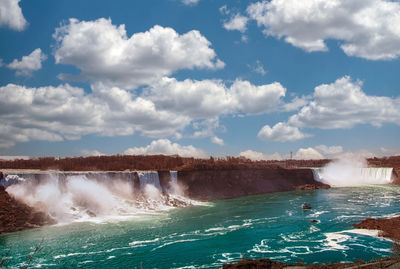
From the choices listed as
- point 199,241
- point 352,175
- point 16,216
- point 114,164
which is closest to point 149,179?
point 114,164

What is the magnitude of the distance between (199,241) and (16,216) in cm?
2041

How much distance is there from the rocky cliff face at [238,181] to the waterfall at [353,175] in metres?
9.64

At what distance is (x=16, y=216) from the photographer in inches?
1289

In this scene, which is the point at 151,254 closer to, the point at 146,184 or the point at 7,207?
the point at 7,207

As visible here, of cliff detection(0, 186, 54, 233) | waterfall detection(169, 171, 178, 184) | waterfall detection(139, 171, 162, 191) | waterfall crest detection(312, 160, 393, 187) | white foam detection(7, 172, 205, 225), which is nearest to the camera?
cliff detection(0, 186, 54, 233)

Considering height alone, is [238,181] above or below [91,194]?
above

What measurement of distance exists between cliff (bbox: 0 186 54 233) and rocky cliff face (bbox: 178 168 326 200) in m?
26.8

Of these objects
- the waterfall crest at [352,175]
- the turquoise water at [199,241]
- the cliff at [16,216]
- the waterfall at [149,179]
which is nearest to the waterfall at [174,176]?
the waterfall at [149,179]

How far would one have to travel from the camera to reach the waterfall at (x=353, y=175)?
286ft

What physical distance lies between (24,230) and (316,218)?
105ft

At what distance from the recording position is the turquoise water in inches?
858

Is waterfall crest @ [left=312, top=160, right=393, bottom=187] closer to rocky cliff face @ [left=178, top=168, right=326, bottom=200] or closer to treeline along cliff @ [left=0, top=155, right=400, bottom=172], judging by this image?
rocky cliff face @ [left=178, top=168, right=326, bottom=200]

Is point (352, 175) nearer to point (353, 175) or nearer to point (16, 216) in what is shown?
point (353, 175)

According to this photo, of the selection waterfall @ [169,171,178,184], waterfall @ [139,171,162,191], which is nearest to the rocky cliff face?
waterfall @ [169,171,178,184]
